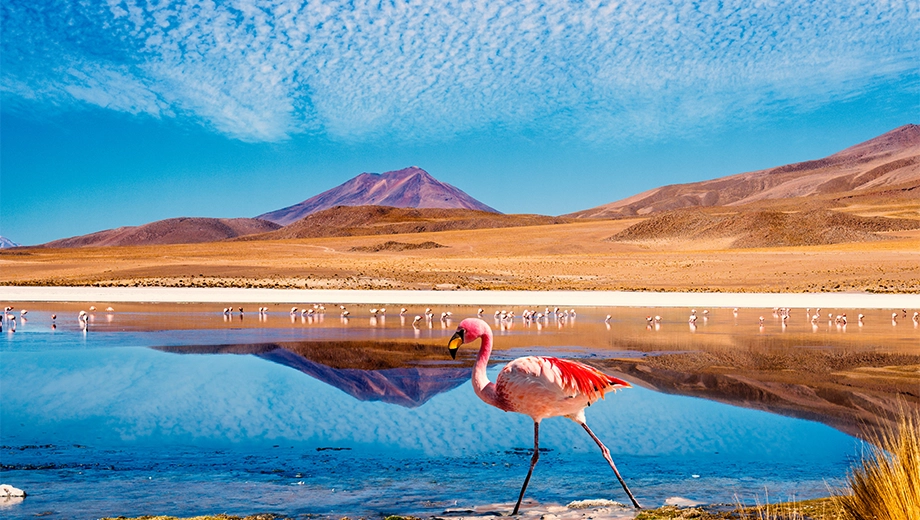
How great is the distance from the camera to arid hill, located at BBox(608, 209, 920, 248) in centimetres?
7088

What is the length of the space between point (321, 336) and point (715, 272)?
102 ft

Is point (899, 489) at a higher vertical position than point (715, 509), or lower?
higher

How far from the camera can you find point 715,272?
4269 centimetres

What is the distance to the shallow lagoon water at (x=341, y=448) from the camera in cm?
591

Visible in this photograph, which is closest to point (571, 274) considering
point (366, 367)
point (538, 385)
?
point (366, 367)

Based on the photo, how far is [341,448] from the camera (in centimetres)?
742

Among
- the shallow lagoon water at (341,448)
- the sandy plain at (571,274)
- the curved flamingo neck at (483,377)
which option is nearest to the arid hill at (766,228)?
the sandy plain at (571,274)

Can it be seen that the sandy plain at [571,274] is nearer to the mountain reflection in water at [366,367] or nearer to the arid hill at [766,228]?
the arid hill at [766,228]

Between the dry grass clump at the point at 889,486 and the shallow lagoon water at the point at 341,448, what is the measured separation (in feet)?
2.39

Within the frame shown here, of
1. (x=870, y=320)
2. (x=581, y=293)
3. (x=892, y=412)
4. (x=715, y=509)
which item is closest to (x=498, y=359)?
(x=892, y=412)

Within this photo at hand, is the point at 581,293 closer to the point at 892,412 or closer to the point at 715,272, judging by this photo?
the point at 715,272

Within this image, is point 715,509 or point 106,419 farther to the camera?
point 106,419

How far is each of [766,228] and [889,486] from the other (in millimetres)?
76806

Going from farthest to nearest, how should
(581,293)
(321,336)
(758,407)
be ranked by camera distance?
(581,293) → (321,336) → (758,407)
